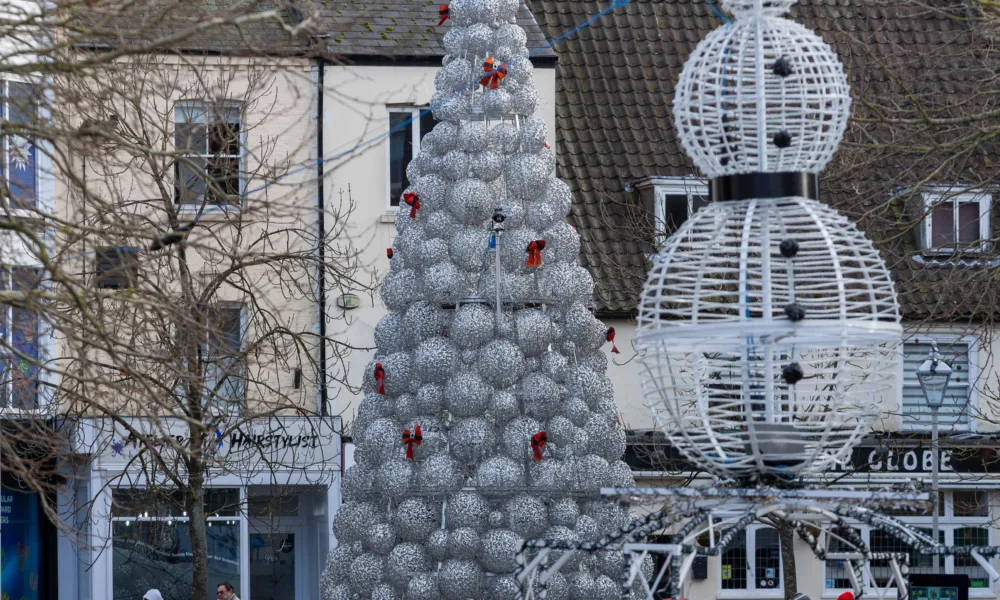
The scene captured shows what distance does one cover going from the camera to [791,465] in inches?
349

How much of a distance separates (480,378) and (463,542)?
3.87 feet

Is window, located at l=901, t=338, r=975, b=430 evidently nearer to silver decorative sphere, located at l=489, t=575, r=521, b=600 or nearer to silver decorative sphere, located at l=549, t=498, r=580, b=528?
silver decorative sphere, located at l=549, t=498, r=580, b=528

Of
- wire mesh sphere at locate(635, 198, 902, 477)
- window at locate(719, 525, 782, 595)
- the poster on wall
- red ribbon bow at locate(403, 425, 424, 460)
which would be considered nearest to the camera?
wire mesh sphere at locate(635, 198, 902, 477)

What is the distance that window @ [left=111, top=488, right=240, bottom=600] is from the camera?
22.0m

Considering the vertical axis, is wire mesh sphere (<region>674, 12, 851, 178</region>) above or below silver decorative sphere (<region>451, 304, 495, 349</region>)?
above

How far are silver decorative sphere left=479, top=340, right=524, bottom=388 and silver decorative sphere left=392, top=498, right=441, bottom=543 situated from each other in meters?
0.99

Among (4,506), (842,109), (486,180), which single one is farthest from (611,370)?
(842,109)

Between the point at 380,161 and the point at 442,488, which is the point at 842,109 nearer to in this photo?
the point at 442,488

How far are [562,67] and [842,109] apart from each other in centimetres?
1497

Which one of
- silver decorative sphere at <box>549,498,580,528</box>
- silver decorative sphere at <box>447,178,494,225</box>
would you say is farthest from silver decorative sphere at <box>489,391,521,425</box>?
silver decorative sphere at <box>447,178,494,225</box>

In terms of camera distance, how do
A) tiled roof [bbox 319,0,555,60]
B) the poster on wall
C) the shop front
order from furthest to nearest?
the poster on wall, tiled roof [bbox 319,0,555,60], the shop front

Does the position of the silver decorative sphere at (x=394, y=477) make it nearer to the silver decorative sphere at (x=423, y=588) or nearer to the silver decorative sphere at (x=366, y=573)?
the silver decorative sphere at (x=366, y=573)

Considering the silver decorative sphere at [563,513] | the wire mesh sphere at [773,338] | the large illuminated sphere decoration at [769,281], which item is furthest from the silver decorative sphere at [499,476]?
the wire mesh sphere at [773,338]

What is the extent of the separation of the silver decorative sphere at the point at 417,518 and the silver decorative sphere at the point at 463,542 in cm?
23
